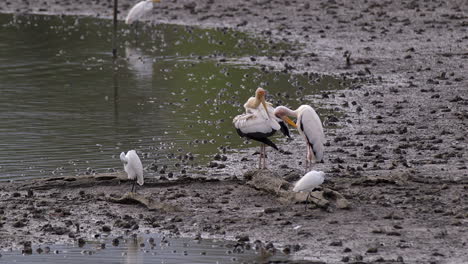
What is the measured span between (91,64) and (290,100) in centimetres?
636

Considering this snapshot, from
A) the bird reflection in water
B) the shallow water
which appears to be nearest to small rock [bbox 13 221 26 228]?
the bird reflection in water

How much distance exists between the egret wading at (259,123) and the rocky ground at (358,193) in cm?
46

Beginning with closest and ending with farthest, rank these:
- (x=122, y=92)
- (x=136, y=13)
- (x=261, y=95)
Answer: (x=261, y=95), (x=122, y=92), (x=136, y=13)

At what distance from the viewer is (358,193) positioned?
11195mm

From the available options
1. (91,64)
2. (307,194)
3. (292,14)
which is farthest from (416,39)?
(307,194)

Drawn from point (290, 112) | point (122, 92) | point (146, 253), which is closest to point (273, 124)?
point (290, 112)

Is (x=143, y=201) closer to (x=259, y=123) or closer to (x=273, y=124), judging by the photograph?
(x=259, y=123)

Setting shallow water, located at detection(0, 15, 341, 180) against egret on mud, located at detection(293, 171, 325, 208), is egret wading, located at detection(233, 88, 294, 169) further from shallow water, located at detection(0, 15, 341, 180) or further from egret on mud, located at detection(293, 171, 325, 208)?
egret on mud, located at detection(293, 171, 325, 208)

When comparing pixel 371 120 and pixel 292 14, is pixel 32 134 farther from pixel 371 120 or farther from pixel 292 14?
pixel 292 14

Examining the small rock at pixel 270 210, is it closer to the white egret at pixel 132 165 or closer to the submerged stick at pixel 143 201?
the submerged stick at pixel 143 201

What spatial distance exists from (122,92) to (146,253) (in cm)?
1004

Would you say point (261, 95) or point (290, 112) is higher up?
point (261, 95)

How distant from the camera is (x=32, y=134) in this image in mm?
15320

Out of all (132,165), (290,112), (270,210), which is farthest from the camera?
(290,112)
